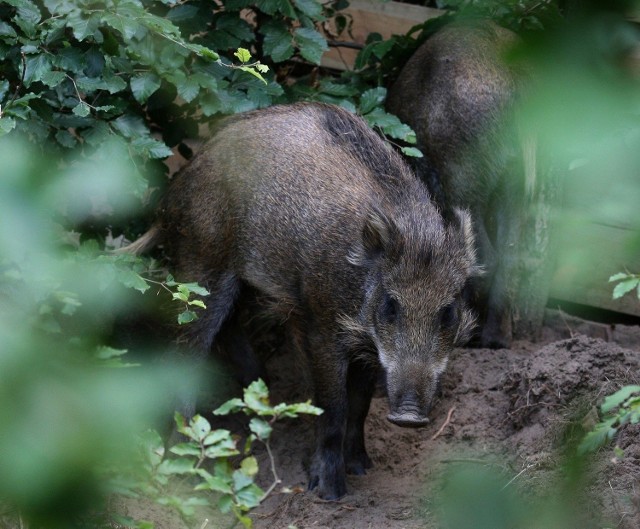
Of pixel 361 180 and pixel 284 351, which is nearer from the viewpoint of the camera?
pixel 361 180

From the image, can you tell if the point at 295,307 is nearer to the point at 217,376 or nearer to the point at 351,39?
the point at 217,376

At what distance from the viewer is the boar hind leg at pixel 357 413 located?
4375 mm

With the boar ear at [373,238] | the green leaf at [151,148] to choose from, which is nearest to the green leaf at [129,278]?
the green leaf at [151,148]

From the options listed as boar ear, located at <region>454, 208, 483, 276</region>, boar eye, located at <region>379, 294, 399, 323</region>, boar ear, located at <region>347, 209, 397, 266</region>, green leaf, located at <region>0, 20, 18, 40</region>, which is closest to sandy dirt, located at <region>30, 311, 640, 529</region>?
boar ear, located at <region>454, 208, 483, 276</region>

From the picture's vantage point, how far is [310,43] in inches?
181

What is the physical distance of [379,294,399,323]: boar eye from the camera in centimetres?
394

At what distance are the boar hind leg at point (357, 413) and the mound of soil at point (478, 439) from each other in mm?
75

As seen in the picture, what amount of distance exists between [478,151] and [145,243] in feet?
5.83

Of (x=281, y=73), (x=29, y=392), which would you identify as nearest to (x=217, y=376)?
(x=281, y=73)

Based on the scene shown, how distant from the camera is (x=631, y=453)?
134 inches

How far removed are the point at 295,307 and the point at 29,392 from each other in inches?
130

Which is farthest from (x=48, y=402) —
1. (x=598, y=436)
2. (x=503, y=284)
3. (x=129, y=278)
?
(x=503, y=284)

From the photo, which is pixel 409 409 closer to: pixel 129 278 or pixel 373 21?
pixel 129 278

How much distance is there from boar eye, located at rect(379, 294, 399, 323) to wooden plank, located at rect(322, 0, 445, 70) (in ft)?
6.58
